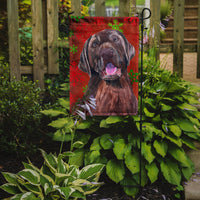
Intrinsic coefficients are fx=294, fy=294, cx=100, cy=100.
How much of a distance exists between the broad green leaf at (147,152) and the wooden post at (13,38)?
1850 mm

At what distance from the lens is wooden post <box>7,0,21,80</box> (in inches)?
140

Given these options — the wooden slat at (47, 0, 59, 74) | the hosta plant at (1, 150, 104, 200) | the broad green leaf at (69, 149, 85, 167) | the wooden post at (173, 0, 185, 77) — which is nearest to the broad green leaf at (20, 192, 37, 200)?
the hosta plant at (1, 150, 104, 200)

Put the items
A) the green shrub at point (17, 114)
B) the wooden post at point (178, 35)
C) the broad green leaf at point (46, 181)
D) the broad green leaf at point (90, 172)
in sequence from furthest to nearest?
the wooden post at point (178, 35), the green shrub at point (17, 114), the broad green leaf at point (90, 172), the broad green leaf at point (46, 181)

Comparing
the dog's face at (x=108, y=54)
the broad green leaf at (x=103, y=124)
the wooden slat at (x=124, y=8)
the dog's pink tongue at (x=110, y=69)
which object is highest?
the wooden slat at (x=124, y=8)

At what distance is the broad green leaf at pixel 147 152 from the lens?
2.61 meters

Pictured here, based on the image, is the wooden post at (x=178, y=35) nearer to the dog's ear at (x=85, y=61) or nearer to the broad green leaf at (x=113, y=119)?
the broad green leaf at (x=113, y=119)

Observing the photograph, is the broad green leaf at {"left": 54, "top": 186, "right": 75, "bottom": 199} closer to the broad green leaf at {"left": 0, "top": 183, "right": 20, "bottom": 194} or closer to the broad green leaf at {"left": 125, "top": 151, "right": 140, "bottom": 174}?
the broad green leaf at {"left": 0, "top": 183, "right": 20, "bottom": 194}

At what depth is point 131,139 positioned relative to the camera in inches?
108

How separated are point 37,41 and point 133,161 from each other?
193 cm

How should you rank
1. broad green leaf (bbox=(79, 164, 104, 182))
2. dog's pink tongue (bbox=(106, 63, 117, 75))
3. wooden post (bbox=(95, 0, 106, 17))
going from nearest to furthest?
broad green leaf (bbox=(79, 164, 104, 182))
dog's pink tongue (bbox=(106, 63, 117, 75))
wooden post (bbox=(95, 0, 106, 17))

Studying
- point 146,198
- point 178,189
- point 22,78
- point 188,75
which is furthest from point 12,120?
point 188,75

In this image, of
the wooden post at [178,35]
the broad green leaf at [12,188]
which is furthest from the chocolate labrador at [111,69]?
the wooden post at [178,35]

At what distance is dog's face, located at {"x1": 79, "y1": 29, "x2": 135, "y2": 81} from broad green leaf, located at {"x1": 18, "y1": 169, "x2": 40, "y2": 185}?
980 millimetres

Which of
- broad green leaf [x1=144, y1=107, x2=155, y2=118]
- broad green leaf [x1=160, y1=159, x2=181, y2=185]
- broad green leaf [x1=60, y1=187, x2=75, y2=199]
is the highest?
broad green leaf [x1=144, y1=107, x2=155, y2=118]
